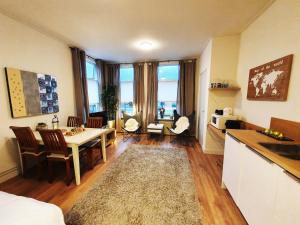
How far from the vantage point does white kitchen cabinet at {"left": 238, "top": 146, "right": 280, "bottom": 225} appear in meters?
1.06

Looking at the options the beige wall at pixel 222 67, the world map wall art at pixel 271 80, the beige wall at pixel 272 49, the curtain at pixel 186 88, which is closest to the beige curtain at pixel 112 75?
the curtain at pixel 186 88

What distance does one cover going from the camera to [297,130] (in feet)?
4.81

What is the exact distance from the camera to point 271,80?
1.86 metres

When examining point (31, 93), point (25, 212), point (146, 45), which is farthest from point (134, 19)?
point (25, 212)

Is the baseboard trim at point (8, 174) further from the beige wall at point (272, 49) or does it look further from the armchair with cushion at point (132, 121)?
the beige wall at point (272, 49)

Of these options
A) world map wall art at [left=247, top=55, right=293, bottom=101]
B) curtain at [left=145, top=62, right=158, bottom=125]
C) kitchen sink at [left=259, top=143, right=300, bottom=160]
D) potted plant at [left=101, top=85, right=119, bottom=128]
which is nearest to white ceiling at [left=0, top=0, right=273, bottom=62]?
world map wall art at [left=247, top=55, right=293, bottom=101]

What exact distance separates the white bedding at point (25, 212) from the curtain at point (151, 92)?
4131 millimetres

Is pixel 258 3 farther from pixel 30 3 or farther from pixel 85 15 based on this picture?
pixel 30 3

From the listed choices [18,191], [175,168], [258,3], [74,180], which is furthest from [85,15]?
[175,168]

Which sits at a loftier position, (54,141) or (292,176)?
(292,176)

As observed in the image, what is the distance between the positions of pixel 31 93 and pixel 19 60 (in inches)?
23.2

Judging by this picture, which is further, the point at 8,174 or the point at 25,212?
the point at 8,174

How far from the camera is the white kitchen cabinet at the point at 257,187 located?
106 centimetres

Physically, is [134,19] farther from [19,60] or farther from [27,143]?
[27,143]
